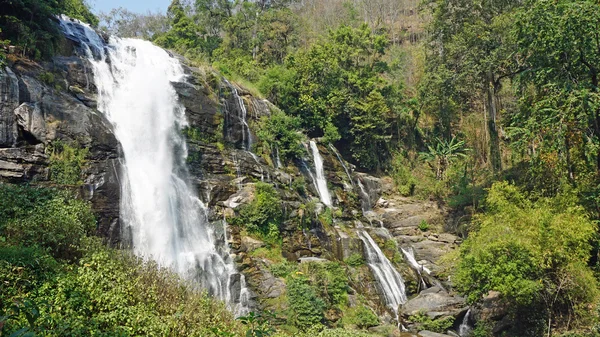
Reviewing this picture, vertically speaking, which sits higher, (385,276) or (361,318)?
(385,276)

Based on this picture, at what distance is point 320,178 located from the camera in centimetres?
2527

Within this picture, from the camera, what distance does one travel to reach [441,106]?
32.8 metres

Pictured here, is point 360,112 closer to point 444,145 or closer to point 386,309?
point 444,145

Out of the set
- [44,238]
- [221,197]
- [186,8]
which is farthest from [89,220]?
[186,8]

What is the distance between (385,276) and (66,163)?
44.7ft

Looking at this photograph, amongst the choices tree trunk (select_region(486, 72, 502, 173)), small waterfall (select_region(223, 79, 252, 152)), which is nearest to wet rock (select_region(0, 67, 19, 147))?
small waterfall (select_region(223, 79, 252, 152))

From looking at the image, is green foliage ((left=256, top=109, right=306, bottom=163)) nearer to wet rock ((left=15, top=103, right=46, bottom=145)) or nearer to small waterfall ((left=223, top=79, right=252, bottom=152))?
small waterfall ((left=223, top=79, right=252, bottom=152))

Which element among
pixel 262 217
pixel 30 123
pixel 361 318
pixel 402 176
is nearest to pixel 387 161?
pixel 402 176

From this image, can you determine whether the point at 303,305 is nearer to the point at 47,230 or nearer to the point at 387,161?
the point at 47,230

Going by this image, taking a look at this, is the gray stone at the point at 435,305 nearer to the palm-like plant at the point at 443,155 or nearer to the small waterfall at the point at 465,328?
the small waterfall at the point at 465,328

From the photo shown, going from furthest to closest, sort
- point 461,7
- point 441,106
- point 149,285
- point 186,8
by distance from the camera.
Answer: point 186,8 → point 441,106 → point 461,7 → point 149,285

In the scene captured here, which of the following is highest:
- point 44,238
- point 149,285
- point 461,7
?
point 461,7

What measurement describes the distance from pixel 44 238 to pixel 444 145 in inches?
1061

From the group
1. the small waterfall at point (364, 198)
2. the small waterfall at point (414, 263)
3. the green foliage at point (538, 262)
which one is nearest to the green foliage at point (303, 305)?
the green foliage at point (538, 262)
